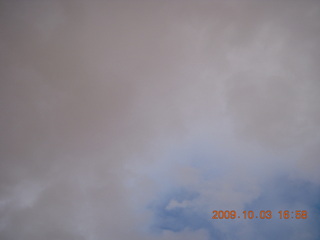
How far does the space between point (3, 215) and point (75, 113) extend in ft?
51.2

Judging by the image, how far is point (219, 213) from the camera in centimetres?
3062

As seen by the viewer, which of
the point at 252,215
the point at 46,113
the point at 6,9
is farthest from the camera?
the point at 46,113

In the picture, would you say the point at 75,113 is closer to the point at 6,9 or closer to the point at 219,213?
the point at 6,9

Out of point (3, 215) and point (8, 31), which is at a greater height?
point (8, 31)

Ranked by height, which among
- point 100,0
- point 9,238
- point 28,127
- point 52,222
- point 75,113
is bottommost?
point 9,238

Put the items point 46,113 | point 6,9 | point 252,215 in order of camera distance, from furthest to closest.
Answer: point 46,113, point 6,9, point 252,215

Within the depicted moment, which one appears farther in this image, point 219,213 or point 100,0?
point 100,0

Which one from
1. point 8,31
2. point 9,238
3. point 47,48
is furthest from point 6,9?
point 9,238

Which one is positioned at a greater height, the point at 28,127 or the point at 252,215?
the point at 28,127

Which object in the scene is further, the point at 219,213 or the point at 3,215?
the point at 3,215

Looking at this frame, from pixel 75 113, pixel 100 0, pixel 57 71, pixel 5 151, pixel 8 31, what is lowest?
pixel 5 151

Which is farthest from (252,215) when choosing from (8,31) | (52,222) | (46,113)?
(8,31)

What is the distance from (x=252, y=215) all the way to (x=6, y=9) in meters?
38.2

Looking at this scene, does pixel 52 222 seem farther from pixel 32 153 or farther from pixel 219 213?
pixel 219 213
